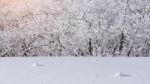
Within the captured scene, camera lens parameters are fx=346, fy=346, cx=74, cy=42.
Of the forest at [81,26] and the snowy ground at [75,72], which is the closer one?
the snowy ground at [75,72]

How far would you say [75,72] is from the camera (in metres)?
1.45

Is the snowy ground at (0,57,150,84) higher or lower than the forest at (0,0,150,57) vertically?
lower

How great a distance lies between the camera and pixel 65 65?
5.43 feet

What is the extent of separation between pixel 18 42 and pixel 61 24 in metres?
0.32

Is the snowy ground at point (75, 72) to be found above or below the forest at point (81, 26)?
below

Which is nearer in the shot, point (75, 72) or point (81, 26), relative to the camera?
point (75, 72)

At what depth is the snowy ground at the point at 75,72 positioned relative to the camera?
126 cm

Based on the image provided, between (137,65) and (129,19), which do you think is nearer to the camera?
(137,65)

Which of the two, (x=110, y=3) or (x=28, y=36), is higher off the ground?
(x=110, y=3)

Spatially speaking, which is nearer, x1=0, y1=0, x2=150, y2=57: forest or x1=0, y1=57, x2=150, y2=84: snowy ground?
x1=0, y1=57, x2=150, y2=84: snowy ground

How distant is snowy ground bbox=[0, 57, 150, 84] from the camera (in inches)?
49.6

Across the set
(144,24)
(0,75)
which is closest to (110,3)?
(144,24)

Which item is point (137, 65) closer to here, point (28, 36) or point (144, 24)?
point (144, 24)

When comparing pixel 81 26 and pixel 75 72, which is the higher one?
→ pixel 81 26
